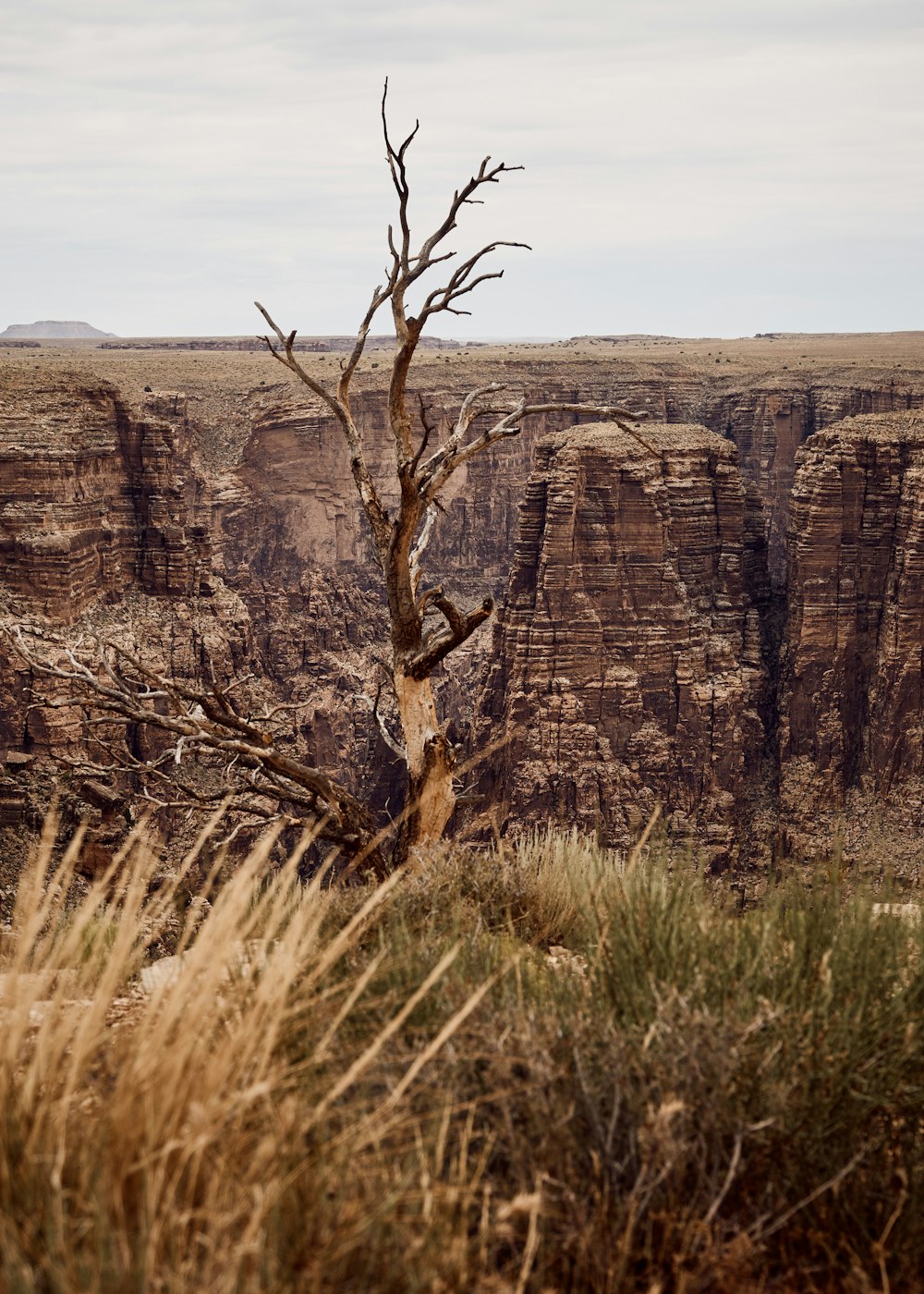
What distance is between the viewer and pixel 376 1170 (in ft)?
9.66

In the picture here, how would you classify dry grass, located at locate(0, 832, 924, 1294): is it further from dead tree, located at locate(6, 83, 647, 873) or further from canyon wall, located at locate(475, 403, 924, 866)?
canyon wall, located at locate(475, 403, 924, 866)

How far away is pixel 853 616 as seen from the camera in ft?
124

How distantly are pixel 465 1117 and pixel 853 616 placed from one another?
118 ft

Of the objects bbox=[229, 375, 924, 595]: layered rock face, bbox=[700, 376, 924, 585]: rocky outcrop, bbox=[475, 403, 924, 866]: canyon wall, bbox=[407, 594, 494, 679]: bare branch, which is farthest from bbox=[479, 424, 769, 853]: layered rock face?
bbox=[407, 594, 494, 679]: bare branch

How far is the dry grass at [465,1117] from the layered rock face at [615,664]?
31.8 meters

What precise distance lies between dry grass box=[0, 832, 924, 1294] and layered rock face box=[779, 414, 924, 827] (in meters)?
33.2

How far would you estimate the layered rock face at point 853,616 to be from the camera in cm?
3600

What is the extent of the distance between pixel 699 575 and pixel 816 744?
6267 millimetres

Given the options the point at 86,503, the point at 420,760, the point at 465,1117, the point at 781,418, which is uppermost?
the point at 781,418

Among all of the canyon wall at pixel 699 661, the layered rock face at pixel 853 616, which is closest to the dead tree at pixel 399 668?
the canyon wall at pixel 699 661

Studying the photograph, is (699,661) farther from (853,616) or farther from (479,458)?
(479,458)

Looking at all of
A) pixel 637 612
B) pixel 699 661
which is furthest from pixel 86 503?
pixel 699 661

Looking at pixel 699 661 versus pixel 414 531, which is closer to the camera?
pixel 414 531

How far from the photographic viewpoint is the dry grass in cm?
267
